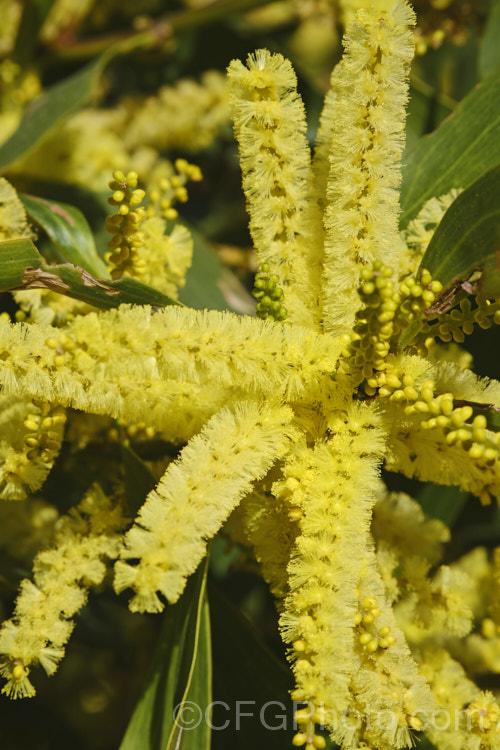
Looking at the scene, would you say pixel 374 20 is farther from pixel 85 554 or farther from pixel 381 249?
pixel 85 554

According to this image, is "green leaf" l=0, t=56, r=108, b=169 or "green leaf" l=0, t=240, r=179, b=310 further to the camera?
"green leaf" l=0, t=56, r=108, b=169

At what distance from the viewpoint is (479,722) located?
1660 millimetres

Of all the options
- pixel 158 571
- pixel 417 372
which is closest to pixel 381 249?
pixel 417 372

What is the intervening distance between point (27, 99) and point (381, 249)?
2.00 meters

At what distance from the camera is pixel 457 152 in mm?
1897

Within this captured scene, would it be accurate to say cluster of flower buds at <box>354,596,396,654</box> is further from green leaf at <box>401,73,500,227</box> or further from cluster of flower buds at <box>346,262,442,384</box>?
green leaf at <box>401,73,500,227</box>

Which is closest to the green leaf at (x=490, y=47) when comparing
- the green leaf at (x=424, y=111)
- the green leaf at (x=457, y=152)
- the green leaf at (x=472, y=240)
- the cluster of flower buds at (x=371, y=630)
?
the green leaf at (x=424, y=111)

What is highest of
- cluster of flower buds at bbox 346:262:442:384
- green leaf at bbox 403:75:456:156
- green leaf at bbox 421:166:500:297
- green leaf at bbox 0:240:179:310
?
green leaf at bbox 403:75:456:156

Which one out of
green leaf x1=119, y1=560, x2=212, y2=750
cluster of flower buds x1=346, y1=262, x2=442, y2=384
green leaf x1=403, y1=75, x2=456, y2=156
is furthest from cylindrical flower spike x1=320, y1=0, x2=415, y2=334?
green leaf x1=403, y1=75, x2=456, y2=156

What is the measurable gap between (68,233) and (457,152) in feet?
3.75

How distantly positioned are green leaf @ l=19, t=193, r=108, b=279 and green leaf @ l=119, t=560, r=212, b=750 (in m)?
0.85

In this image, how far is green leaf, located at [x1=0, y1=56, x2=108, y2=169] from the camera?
2.17 metres

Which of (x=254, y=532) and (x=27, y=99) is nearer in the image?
(x=254, y=532)

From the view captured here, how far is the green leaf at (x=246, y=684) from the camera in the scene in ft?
6.35
